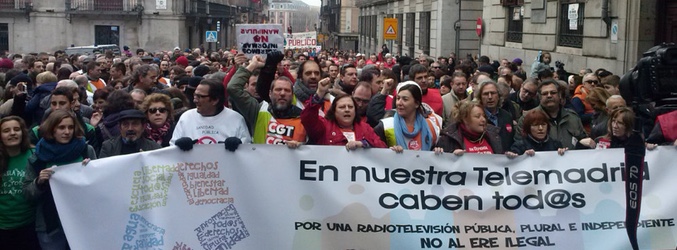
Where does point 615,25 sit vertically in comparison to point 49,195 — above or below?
above

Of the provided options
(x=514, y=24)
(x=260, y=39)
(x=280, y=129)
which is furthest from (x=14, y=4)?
(x=280, y=129)

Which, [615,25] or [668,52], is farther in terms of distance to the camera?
[615,25]

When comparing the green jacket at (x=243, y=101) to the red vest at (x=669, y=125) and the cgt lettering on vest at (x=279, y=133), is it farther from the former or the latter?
the red vest at (x=669, y=125)

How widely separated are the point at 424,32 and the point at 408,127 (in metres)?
27.5

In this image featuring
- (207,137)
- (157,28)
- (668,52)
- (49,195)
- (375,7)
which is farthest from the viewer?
(375,7)

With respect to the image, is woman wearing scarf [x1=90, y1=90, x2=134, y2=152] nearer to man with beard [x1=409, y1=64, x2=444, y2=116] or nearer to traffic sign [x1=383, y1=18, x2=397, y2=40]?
man with beard [x1=409, y1=64, x2=444, y2=116]

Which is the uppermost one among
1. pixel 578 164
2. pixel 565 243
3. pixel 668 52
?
pixel 668 52

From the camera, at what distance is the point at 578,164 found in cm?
631

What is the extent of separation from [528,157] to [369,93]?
2.84 meters

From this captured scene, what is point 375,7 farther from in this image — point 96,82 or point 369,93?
point 369,93

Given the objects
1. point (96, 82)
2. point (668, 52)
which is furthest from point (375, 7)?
point (668, 52)

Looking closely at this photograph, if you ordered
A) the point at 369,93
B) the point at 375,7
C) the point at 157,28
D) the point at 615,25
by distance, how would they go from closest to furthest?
the point at 369,93
the point at 615,25
the point at 157,28
the point at 375,7

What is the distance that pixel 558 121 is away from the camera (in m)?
7.98

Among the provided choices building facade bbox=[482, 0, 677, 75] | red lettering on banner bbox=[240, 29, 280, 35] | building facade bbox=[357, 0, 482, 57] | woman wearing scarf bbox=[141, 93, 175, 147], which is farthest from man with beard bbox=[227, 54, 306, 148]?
building facade bbox=[357, 0, 482, 57]
